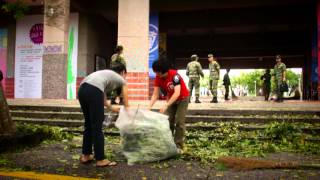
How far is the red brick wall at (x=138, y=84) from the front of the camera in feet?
44.2

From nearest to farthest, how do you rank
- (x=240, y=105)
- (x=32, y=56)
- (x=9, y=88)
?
(x=240, y=105)
(x=32, y=56)
(x=9, y=88)

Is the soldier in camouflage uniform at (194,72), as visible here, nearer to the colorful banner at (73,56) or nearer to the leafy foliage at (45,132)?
the leafy foliage at (45,132)

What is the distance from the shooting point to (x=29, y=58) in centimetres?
1788

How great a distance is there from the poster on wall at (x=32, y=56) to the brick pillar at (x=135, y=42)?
4367 millimetres

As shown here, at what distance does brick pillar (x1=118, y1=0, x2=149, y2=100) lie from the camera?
1351 cm

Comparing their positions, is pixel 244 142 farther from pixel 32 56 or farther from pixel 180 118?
pixel 32 56

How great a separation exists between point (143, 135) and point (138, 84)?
820 centimetres

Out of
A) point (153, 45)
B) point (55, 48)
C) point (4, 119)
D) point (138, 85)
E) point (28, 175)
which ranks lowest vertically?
point (28, 175)

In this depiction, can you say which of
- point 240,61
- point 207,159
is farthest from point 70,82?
point 240,61

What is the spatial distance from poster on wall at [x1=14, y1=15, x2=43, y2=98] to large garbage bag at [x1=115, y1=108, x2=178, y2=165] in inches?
519

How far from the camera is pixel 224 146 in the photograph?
6789 millimetres

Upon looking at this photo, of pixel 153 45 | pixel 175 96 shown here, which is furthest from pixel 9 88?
pixel 175 96

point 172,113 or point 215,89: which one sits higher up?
point 215,89

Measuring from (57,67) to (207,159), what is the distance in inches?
410
